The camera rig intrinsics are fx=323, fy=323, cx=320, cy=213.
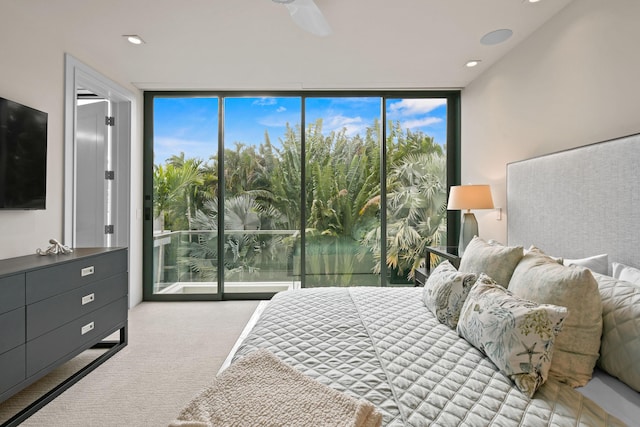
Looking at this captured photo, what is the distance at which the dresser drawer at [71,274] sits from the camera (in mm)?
1908

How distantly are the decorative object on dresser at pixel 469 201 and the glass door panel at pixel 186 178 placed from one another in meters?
2.69

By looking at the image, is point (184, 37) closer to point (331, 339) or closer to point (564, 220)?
point (331, 339)

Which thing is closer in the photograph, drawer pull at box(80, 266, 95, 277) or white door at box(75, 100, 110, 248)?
drawer pull at box(80, 266, 95, 277)

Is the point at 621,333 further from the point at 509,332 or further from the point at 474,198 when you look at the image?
the point at 474,198

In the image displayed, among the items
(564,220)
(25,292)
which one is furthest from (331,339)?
(25,292)

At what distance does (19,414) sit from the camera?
1.80 m

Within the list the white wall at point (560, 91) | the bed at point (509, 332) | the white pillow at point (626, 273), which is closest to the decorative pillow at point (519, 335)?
the bed at point (509, 332)

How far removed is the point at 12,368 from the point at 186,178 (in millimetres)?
2520

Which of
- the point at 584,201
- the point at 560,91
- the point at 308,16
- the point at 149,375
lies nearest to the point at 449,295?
the point at 584,201

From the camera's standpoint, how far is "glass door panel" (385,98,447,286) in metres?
3.88

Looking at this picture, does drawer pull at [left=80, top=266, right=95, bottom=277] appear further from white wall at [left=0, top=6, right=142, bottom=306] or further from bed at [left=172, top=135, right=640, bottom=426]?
bed at [left=172, top=135, right=640, bottom=426]

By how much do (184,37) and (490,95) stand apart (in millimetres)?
2801

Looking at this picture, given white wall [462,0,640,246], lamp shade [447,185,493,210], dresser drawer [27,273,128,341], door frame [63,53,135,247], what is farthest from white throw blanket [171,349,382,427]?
door frame [63,53,135,247]

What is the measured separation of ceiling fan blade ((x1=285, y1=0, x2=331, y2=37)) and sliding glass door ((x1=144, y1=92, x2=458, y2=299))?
176cm
